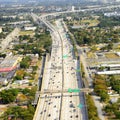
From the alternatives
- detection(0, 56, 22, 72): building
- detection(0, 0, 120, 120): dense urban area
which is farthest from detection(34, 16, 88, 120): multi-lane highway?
detection(0, 56, 22, 72): building

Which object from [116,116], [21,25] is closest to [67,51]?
[116,116]

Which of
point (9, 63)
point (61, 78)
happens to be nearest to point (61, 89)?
point (61, 78)

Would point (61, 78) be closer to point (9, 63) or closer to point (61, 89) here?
point (61, 89)

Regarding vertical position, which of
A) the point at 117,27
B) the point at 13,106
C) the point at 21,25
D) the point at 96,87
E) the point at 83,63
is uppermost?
the point at 21,25

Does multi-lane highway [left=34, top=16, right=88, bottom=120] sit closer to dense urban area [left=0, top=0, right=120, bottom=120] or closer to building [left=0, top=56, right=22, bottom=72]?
dense urban area [left=0, top=0, right=120, bottom=120]

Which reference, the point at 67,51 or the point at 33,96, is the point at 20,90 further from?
the point at 67,51

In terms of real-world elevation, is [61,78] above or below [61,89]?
above
